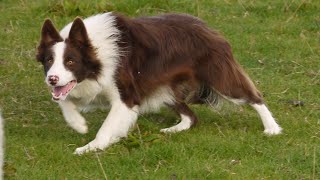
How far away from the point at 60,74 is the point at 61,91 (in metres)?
0.19

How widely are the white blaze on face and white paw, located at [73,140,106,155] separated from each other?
0.46m

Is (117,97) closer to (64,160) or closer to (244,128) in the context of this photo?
(64,160)

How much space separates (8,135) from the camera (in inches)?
273

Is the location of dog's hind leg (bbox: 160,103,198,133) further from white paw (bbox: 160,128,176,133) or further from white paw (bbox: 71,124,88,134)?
white paw (bbox: 71,124,88,134)

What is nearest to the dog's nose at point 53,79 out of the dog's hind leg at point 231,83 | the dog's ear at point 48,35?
the dog's ear at point 48,35

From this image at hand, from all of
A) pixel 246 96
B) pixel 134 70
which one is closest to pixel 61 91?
pixel 134 70

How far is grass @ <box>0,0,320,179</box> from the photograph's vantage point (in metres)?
6.06

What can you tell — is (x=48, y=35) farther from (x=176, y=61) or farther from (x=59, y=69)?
(x=176, y=61)

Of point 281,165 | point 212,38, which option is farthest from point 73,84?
point 281,165

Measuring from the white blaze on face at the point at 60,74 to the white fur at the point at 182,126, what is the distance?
44.2 inches

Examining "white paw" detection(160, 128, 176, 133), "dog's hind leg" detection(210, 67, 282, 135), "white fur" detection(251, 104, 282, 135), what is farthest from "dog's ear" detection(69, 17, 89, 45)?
"white fur" detection(251, 104, 282, 135)

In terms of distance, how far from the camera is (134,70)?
687 cm

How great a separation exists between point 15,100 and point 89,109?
1.19 m

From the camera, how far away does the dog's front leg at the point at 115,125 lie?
260 inches
